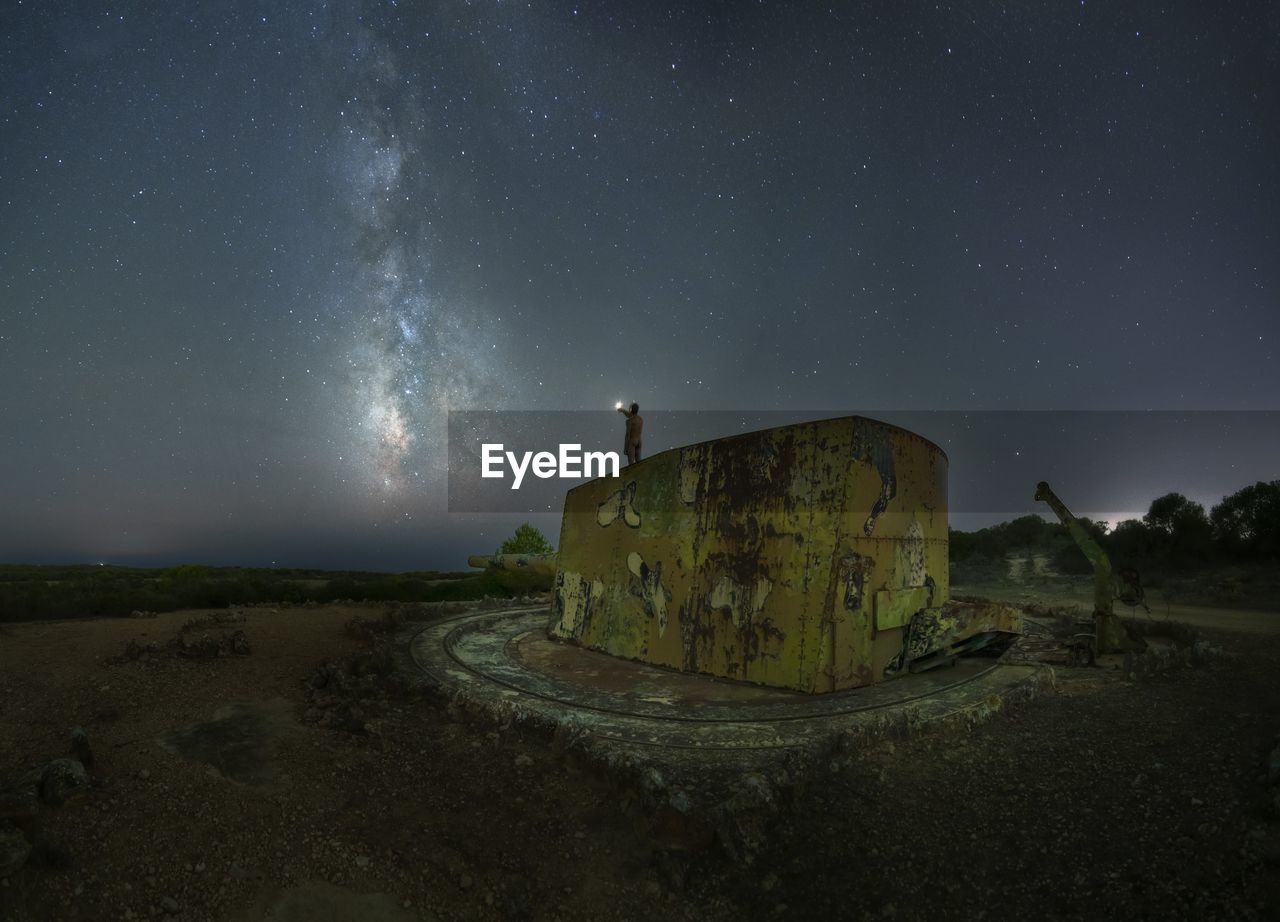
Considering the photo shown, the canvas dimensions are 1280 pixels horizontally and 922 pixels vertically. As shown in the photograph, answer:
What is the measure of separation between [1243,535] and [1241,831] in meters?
22.2

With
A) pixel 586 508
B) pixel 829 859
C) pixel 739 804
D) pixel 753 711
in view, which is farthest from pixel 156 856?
pixel 586 508

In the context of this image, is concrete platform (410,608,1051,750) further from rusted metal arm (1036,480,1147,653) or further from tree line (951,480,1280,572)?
tree line (951,480,1280,572)

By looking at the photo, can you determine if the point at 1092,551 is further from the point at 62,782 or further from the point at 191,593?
the point at 191,593

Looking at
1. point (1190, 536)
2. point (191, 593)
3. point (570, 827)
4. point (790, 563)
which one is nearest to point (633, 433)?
point (790, 563)

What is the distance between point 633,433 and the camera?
8797mm

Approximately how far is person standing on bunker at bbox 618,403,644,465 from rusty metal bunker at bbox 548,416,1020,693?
2.03 ft

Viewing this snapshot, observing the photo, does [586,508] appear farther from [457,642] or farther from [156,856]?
[156,856]

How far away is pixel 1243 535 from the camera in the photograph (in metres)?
19.0

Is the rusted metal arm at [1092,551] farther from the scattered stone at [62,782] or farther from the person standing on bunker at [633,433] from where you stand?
the scattered stone at [62,782]

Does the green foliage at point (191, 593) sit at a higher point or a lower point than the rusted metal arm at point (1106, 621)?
lower

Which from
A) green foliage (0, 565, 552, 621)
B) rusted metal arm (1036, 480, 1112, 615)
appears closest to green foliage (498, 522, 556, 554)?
green foliage (0, 565, 552, 621)

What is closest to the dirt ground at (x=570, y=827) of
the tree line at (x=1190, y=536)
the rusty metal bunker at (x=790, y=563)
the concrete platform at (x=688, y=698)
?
the concrete platform at (x=688, y=698)

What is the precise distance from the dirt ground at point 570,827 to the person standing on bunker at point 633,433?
4.50 metres

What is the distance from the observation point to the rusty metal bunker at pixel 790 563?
19.4 feet
